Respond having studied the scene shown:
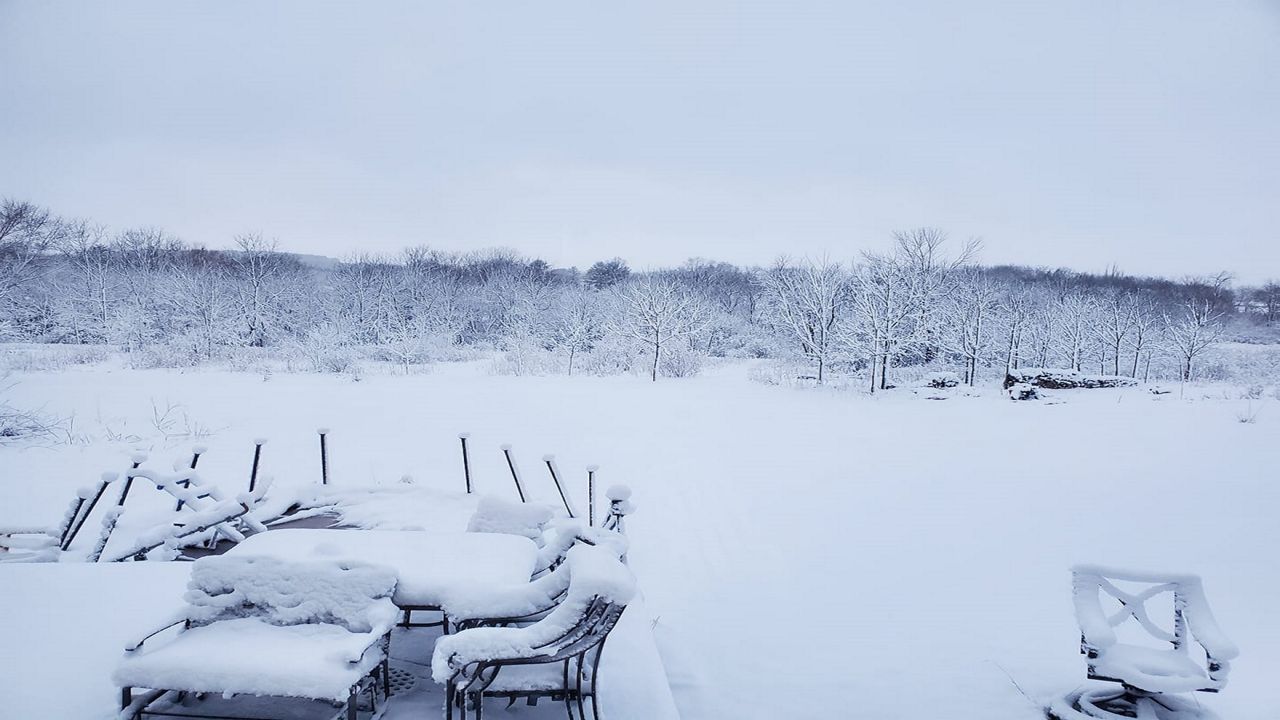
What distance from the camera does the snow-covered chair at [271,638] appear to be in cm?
233

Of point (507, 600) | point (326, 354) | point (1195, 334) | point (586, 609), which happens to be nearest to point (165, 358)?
point (326, 354)

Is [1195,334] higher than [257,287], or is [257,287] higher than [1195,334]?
[257,287]

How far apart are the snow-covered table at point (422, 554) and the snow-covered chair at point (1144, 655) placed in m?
3.32

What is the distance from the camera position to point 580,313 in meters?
33.1

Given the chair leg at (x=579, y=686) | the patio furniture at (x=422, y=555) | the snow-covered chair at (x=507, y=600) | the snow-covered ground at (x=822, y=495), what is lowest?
the snow-covered ground at (x=822, y=495)

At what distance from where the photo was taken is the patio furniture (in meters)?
2.79

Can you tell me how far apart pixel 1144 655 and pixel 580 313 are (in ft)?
100.0

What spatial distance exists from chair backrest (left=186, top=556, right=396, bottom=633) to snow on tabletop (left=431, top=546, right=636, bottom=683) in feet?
1.73

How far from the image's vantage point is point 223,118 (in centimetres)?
1115

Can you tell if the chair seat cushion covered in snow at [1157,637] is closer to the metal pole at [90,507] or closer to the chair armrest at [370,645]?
the chair armrest at [370,645]

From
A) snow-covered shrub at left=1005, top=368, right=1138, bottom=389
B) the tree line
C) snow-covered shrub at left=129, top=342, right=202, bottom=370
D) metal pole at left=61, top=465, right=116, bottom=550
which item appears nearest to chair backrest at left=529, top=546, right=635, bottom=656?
metal pole at left=61, top=465, right=116, bottom=550

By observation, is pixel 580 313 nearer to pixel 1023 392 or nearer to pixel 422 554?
pixel 1023 392

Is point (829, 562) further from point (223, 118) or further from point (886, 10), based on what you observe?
point (223, 118)

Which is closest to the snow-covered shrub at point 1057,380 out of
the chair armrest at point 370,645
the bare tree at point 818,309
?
the bare tree at point 818,309
